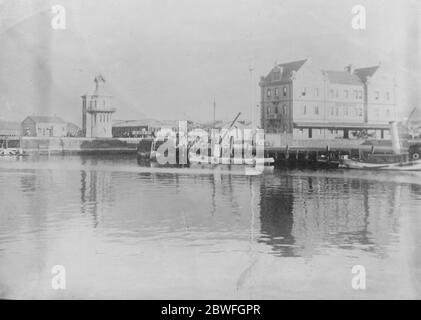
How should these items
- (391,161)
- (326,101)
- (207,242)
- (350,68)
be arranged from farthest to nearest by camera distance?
(391,161), (326,101), (350,68), (207,242)

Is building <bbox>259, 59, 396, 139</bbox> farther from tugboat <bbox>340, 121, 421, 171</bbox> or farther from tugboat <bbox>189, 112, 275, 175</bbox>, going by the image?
tugboat <bbox>189, 112, 275, 175</bbox>

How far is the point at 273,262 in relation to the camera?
670 cm

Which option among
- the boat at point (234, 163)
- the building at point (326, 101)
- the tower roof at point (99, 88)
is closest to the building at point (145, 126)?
the tower roof at point (99, 88)

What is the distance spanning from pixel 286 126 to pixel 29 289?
789 centimetres

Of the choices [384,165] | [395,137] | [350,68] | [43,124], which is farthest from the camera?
[384,165]

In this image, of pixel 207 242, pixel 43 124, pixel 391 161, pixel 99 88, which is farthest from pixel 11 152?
pixel 391 161

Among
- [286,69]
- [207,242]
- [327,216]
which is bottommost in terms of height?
[207,242]

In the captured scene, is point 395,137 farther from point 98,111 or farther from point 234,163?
point 98,111

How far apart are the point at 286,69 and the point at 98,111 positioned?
178 inches

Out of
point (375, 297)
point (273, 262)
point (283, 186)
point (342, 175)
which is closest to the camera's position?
point (375, 297)

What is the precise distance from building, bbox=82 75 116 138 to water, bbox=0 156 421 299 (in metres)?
1.77

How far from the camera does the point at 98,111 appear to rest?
12.2 metres
